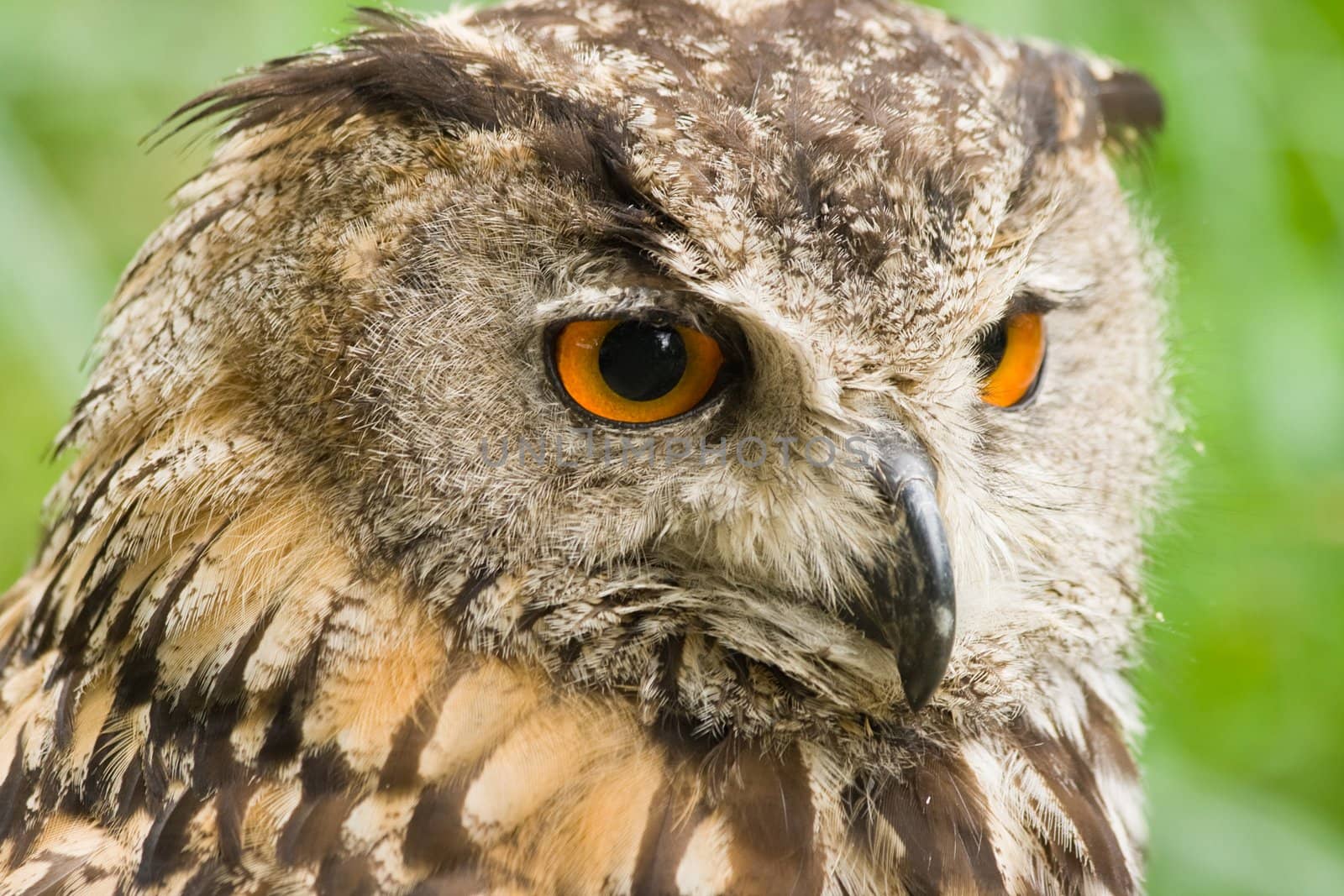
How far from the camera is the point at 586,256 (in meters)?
1.06

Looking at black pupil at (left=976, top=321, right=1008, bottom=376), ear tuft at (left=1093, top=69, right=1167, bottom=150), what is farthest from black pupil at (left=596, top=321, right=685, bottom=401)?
ear tuft at (left=1093, top=69, right=1167, bottom=150)

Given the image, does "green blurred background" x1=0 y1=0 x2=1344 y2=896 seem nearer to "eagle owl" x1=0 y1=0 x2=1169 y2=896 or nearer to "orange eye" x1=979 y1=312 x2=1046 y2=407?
"orange eye" x1=979 y1=312 x2=1046 y2=407

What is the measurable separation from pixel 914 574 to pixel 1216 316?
134 cm

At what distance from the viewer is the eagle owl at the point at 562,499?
1043 millimetres

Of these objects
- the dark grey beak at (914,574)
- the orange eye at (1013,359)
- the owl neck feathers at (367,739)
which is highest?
the orange eye at (1013,359)

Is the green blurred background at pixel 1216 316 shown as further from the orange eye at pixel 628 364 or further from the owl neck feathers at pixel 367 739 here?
the orange eye at pixel 628 364

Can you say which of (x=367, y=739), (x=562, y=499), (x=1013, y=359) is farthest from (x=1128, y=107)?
(x=367, y=739)

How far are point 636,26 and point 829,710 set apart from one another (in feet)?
2.01

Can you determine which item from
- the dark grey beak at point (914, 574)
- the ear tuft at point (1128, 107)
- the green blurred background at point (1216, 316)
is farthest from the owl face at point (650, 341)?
the green blurred background at point (1216, 316)

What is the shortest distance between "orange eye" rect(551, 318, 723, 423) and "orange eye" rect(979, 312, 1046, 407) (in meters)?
0.29

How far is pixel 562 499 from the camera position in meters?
1.07

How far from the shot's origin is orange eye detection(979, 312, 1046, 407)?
3.97 ft

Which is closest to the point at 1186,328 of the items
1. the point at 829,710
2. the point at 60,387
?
the point at 829,710

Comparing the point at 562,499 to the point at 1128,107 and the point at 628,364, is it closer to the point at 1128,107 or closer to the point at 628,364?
the point at 628,364
